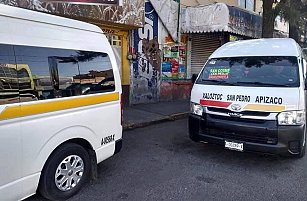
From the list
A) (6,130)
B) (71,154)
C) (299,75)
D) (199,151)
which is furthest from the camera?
(199,151)

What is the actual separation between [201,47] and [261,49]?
7246mm

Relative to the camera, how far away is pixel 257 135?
4.43 metres

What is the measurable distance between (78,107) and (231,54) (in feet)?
11.4

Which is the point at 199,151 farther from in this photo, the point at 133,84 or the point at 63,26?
the point at 133,84

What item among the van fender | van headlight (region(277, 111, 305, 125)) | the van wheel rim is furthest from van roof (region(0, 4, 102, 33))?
van headlight (region(277, 111, 305, 125))

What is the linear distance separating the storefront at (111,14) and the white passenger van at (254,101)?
11.6 feet

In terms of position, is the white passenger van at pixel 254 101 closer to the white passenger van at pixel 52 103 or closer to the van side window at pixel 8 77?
the white passenger van at pixel 52 103

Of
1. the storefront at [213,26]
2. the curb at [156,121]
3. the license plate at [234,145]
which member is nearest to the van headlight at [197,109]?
the license plate at [234,145]

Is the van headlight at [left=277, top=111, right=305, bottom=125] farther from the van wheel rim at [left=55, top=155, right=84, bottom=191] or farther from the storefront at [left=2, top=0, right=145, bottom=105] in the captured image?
the storefront at [left=2, top=0, right=145, bottom=105]

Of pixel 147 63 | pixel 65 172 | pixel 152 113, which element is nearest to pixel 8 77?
pixel 65 172

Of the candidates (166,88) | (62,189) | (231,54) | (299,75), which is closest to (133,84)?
(166,88)

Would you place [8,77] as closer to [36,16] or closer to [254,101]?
[36,16]

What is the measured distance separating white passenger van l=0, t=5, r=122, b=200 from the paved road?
1.58 feet

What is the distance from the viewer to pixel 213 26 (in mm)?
10969
